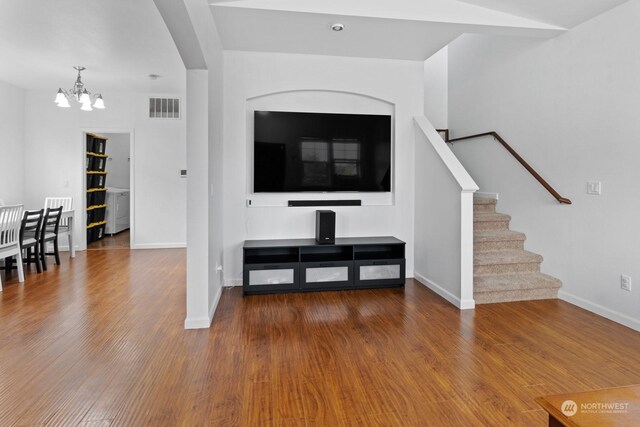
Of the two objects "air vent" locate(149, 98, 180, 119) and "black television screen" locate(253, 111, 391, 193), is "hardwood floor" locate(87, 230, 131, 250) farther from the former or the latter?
"black television screen" locate(253, 111, 391, 193)

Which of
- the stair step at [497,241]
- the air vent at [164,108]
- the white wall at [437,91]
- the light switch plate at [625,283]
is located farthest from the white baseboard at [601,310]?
the air vent at [164,108]

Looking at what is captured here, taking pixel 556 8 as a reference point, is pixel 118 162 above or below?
below

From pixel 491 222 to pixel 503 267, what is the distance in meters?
0.64

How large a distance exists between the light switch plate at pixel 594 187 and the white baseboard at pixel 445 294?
1.44 meters

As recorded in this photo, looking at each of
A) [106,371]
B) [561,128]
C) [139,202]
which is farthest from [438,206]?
[139,202]

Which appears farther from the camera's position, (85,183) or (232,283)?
(85,183)

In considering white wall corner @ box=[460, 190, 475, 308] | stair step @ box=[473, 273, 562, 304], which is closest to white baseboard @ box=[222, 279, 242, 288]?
white wall corner @ box=[460, 190, 475, 308]

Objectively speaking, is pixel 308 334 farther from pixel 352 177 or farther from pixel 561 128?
pixel 561 128

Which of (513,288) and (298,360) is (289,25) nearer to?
(298,360)

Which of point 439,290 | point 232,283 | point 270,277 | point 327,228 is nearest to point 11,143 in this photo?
point 232,283

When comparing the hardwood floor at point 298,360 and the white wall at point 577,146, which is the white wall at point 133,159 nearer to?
the hardwood floor at point 298,360

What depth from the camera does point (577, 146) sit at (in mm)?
3443

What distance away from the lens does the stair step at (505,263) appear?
12.5 ft

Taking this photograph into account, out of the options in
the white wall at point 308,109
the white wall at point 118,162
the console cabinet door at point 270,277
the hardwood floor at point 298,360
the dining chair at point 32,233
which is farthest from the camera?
the white wall at point 118,162
